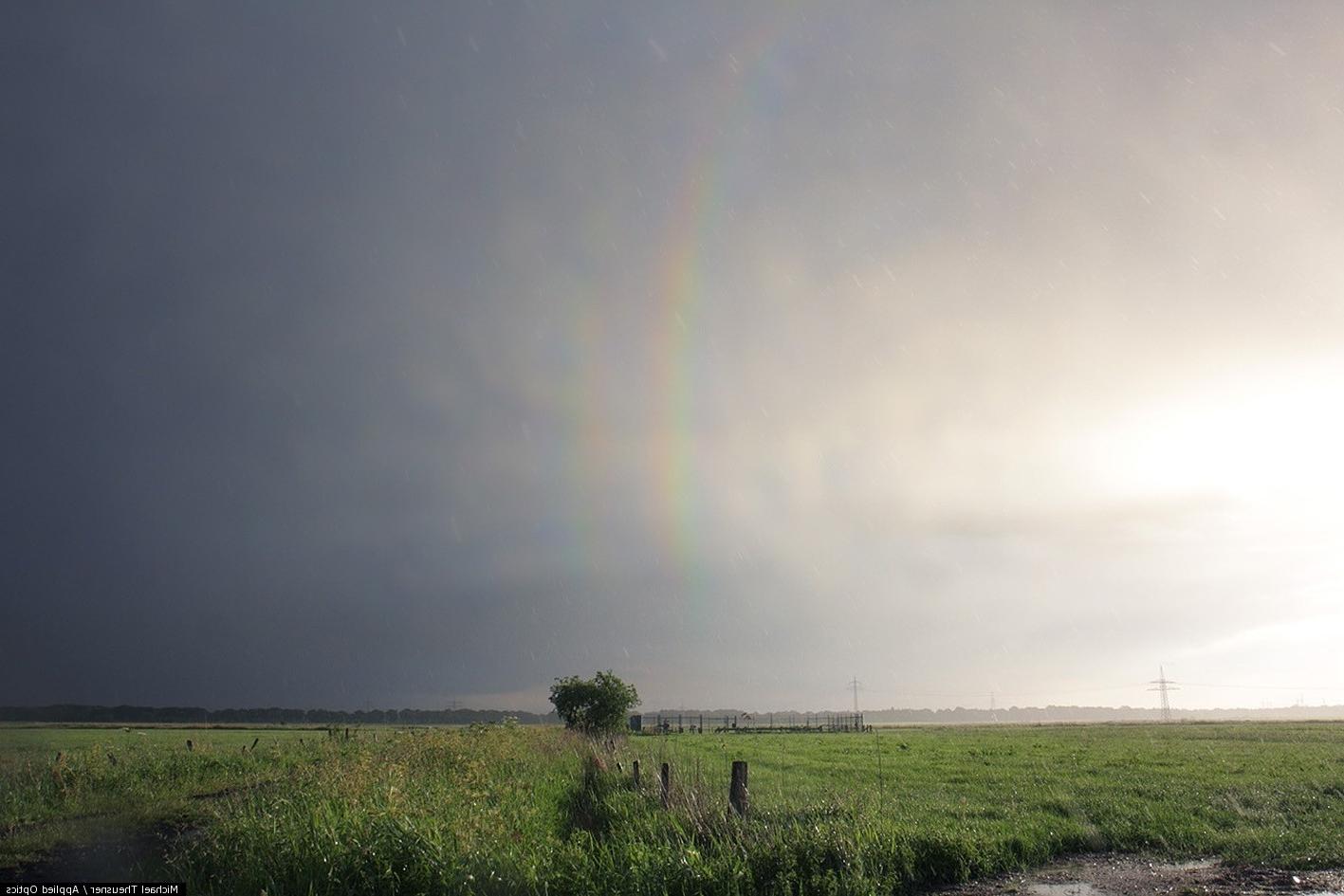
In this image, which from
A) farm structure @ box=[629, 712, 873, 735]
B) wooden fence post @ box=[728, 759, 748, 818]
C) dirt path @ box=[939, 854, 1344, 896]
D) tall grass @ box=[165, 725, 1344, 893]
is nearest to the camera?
tall grass @ box=[165, 725, 1344, 893]

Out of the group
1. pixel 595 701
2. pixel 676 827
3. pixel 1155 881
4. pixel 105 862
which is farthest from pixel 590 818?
pixel 595 701

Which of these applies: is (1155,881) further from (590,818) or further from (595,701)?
(595,701)

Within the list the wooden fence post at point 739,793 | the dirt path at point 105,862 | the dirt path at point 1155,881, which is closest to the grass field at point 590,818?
the wooden fence post at point 739,793

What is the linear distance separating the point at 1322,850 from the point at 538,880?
15.0 meters

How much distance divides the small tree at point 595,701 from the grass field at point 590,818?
101 feet

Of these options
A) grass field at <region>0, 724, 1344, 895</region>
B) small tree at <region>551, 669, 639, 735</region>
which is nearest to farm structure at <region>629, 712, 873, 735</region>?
small tree at <region>551, 669, 639, 735</region>

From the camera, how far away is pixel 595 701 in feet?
205

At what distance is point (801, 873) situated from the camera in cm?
1250

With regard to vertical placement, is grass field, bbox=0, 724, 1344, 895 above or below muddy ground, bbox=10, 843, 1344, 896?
above

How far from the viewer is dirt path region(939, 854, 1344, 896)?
1359 cm

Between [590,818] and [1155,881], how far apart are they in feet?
41.0

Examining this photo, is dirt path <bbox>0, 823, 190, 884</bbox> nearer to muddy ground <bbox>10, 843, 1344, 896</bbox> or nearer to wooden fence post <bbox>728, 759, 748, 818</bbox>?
muddy ground <bbox>10, 843, 1344, 896</bbox>

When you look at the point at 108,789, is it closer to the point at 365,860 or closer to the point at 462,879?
the point at 365,860

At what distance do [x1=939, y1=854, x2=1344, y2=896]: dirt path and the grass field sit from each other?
699 millimetres
